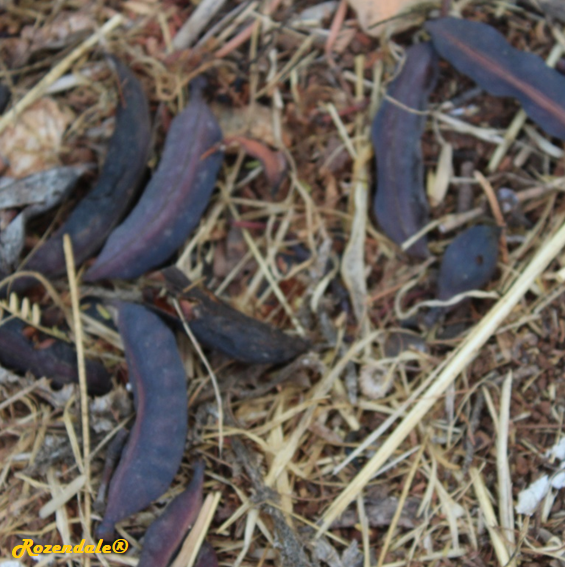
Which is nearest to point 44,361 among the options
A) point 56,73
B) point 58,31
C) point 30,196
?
point 30,196

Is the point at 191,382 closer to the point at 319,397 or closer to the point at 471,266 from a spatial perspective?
the point at 319,397

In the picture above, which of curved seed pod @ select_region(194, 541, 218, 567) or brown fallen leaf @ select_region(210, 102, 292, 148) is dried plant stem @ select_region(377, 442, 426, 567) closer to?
curved seed pod @ select_region(194, 541, 218, 567)

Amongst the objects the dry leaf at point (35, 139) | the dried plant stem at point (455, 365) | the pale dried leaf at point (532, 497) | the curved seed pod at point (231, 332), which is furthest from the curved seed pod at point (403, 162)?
the dry leaf at point (35, 139)

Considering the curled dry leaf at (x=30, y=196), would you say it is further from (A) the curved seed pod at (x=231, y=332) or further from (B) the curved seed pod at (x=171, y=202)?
(A) the curved seed pod at (x=231, y=332)

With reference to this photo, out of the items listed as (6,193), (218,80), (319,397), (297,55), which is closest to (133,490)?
(319,397)

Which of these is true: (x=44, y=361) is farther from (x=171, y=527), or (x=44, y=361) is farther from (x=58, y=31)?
(x=58, y=31)
